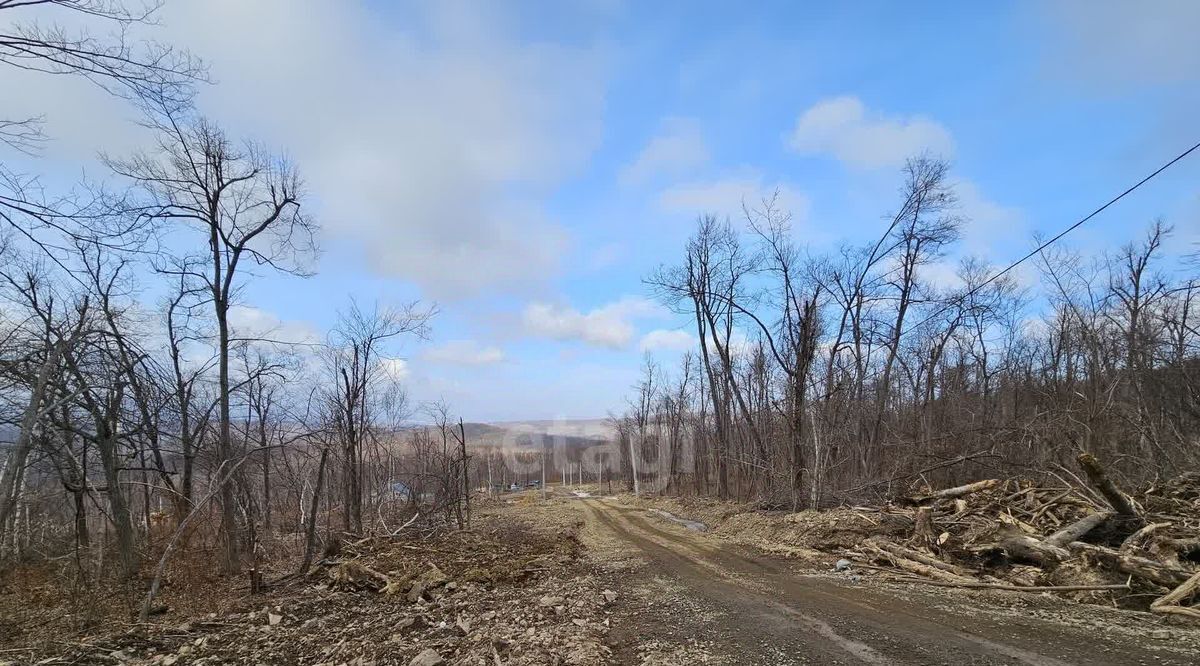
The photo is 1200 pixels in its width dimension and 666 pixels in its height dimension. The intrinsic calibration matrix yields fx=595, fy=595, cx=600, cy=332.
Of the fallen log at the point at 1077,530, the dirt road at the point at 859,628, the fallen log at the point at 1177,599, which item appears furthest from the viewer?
the fallen log at the point at 1077,530

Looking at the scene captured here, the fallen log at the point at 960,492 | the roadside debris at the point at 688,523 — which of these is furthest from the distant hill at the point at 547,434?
the fallen log at the point at 960,492

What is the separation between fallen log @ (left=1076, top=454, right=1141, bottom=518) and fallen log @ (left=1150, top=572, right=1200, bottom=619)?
2.26 m

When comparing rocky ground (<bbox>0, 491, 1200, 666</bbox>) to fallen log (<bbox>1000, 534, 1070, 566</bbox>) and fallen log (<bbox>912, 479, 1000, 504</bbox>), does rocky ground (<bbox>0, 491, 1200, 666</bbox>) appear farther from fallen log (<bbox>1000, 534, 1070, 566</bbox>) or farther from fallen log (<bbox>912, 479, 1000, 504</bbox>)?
fallen log (<bbox>912, 479, 1000, 504</bbox>)

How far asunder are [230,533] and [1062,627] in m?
14.6

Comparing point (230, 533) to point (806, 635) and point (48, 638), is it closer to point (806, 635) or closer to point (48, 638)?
point (48, 638)

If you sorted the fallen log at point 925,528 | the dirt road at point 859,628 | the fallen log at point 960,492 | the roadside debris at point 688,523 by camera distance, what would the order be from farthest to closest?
the roadside debris at point 688,523 < the fallen log at point 960,492 < the fallen log at point 925,528 < the dirt road at point 859,628

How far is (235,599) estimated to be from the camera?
10555mm

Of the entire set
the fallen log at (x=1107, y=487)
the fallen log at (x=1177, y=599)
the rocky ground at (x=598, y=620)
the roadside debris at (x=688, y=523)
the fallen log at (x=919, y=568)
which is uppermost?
the fallen log at (x=1107, y=487)

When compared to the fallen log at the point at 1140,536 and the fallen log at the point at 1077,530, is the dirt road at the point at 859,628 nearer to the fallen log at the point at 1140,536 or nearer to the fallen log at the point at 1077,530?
the fallen log at the point at 1140,536

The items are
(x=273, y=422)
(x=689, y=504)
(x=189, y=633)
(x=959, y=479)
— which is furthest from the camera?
(x=689, y=504)

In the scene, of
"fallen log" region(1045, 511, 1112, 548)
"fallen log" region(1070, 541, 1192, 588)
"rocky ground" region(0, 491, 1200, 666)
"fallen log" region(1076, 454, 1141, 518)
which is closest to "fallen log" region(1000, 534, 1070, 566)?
"fallen log" region(1045, 511, 1112, 548)

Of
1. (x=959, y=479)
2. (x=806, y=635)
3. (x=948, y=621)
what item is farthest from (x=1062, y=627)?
(x=959, y=479)

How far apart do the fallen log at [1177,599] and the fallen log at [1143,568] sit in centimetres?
23

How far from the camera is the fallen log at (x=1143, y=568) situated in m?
7.58
